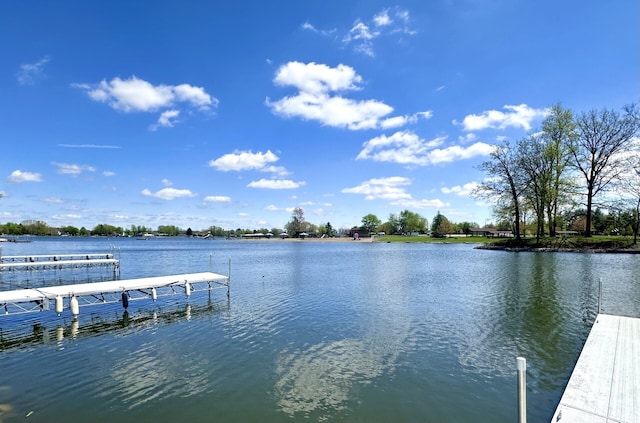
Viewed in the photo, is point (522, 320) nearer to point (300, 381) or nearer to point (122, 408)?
point (300, 381)

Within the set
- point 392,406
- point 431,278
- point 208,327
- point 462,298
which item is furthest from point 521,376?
point 431,278

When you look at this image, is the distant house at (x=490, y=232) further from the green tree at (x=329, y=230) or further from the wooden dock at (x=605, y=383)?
the wooden dock at (x=605, y=383)

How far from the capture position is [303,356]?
11.6 meters

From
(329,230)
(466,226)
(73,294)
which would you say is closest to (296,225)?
(329,230)

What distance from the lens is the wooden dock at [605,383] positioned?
6238mm

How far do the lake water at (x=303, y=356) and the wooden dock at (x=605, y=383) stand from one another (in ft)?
3.08

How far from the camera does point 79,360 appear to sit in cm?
1164

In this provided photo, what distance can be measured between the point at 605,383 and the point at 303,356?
313 inches

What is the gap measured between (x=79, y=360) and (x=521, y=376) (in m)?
13.1

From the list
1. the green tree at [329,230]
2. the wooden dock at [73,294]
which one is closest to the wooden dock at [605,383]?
the wooden dock at [73,294]

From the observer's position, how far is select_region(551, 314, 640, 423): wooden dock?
6238mm

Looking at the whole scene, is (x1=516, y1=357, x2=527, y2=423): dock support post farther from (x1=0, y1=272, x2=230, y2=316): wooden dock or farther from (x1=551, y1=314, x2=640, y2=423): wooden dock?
(x1=0, y1=272, x2=230, y2=316): wooden dock

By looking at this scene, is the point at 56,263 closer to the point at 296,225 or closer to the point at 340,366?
the point at 340,366

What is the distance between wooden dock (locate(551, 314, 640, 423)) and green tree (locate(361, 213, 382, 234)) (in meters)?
158
